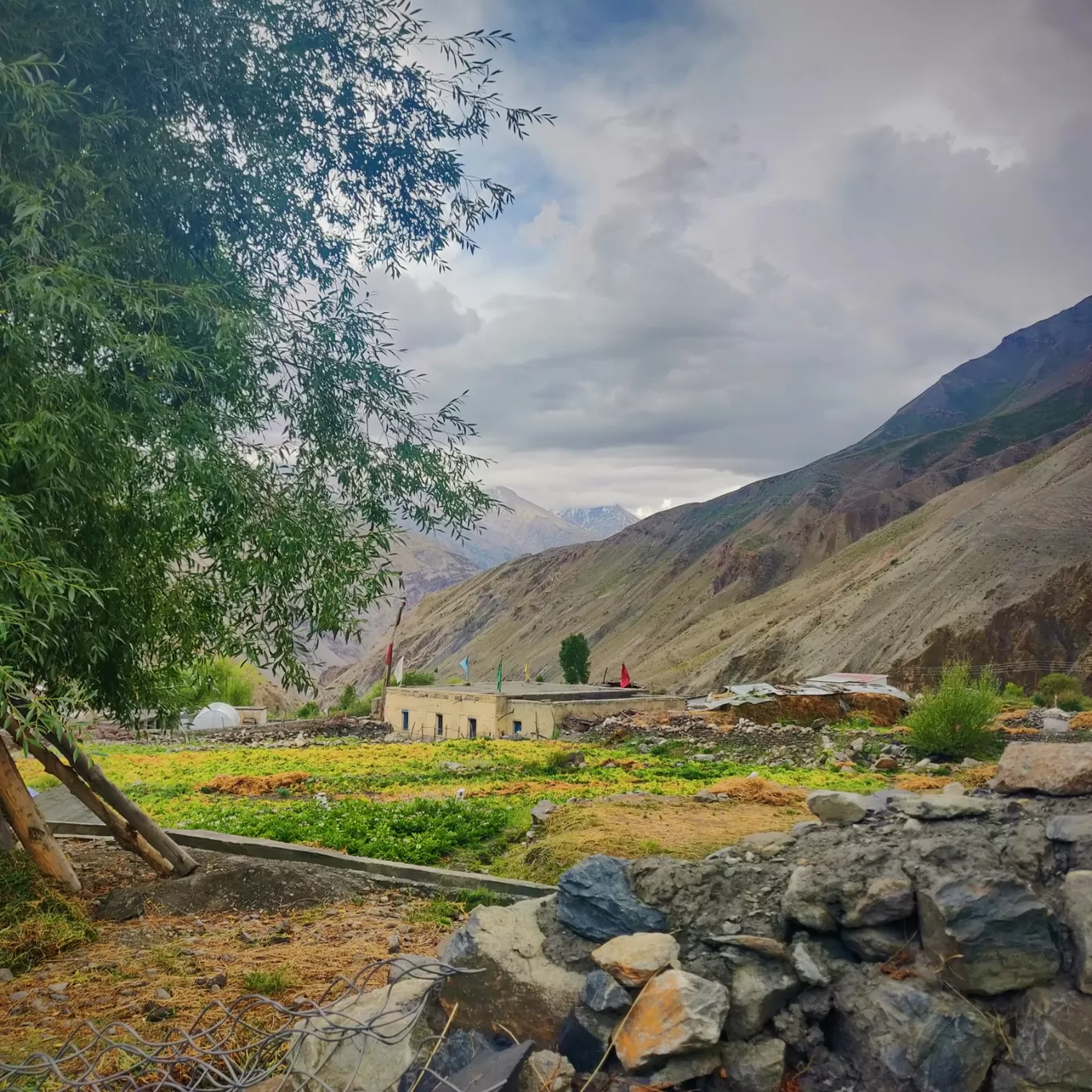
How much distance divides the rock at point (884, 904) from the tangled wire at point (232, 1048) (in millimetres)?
2200

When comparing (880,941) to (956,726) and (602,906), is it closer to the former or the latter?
(602,906)

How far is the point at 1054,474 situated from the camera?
67.4 meters

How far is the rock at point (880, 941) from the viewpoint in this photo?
4.68 meters

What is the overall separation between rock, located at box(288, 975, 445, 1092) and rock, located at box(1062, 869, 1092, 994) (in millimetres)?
3350

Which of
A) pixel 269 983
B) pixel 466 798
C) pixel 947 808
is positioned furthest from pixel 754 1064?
pixel 466 798

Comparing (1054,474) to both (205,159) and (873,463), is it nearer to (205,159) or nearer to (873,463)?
(873,463)

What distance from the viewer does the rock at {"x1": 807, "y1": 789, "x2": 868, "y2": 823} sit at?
6.62 meters

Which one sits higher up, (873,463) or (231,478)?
(873,463)

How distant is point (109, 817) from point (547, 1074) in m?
5.78

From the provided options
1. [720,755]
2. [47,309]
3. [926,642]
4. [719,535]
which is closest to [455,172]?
[47,309]

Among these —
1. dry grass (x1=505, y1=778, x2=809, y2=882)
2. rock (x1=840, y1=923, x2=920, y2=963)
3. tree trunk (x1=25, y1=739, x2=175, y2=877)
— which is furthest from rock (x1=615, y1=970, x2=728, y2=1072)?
tree trunk (x1=25, y1=739, x2=175, y2=877)

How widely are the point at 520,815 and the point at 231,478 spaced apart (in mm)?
6662

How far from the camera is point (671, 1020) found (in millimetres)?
4340

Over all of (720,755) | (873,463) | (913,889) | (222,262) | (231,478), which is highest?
(873,463)
